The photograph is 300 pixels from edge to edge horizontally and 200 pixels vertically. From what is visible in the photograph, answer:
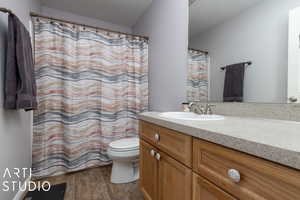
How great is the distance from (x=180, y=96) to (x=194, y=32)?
2.18 ft

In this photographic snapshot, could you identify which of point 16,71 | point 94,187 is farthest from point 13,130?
point 94,187

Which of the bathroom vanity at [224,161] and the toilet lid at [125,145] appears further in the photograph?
the toilet lid at [125,145]

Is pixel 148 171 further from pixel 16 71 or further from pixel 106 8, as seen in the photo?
pixel 106 8

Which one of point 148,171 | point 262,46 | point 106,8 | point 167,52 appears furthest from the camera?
point 106,8

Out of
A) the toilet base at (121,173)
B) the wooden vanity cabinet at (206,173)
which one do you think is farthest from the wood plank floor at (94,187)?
the wooden vanity cabinet at (206,173)

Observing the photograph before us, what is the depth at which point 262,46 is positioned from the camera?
980 mm

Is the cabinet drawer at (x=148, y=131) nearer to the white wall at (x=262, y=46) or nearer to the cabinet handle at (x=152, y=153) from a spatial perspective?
the cabinet handle at (x=152, y=153)

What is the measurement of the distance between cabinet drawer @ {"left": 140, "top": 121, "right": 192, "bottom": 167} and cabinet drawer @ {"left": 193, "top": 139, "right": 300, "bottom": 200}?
0.07 m

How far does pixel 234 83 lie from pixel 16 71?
170 centimetres

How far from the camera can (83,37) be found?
189 cm

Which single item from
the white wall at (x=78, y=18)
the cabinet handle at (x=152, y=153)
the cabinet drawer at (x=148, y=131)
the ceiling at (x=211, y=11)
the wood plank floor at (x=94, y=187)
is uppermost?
the white wall at (x=78, y=18)

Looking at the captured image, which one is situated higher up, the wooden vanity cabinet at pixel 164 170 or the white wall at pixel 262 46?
the white wall at pixel 262 46

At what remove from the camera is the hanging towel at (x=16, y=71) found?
44.1 inches

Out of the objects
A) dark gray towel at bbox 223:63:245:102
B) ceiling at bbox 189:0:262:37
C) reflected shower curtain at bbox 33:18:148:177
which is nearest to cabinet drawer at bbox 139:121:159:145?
dark gray towel at bbox 223:63:245:102
